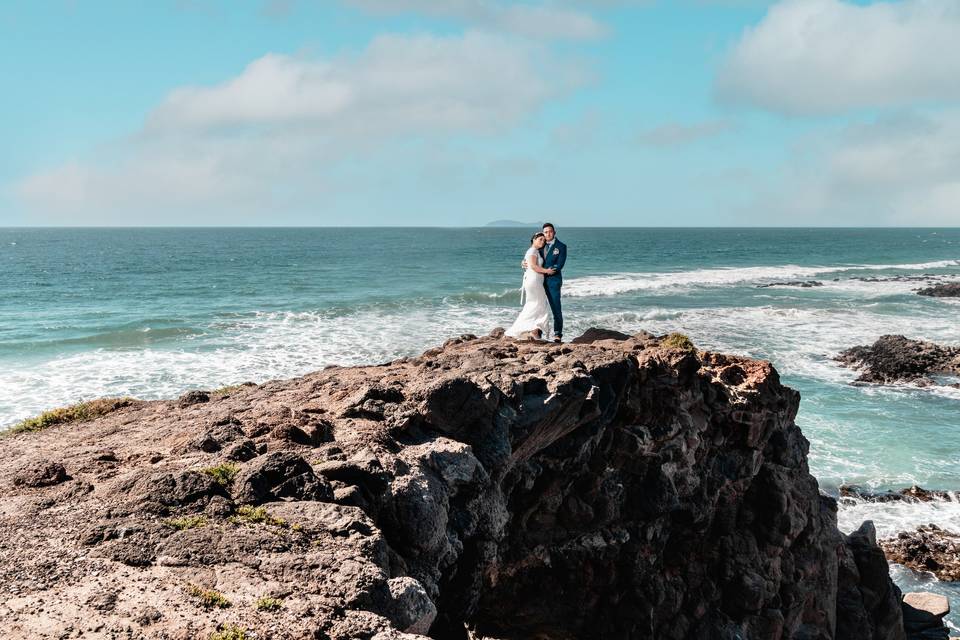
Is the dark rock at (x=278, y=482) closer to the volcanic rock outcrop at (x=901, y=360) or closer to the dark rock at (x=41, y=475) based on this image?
the dark rock at (x=41, y=475)

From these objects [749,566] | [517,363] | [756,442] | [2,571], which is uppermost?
[517,363]

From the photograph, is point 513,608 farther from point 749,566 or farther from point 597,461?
point 749,566

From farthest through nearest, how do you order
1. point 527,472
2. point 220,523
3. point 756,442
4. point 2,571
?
point 756,442, point 527,472, point 220,523, point 2,571

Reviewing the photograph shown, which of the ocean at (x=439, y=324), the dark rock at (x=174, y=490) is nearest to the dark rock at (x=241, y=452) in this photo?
the dark rock at (x=174, y=490)

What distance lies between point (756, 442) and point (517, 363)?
5848mm

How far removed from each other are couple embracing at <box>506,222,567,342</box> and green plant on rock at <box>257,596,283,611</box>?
1066cm

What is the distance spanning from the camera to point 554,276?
55.2 ft

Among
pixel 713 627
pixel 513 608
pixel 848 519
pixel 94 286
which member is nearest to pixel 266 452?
pixel 513 608

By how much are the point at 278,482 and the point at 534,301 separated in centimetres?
950

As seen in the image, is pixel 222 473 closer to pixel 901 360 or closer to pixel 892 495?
pixel 892 495

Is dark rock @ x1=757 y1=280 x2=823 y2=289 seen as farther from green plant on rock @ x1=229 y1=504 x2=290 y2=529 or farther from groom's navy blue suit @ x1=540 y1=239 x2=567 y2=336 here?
green plant on rock @ x1=229 y1=504 x2=290 y2=529

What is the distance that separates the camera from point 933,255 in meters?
130

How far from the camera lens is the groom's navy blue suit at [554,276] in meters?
16.4

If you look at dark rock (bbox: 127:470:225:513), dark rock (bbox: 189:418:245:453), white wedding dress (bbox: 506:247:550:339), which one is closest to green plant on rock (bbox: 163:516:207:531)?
dark rock (bbox: 127:470:225:513)
